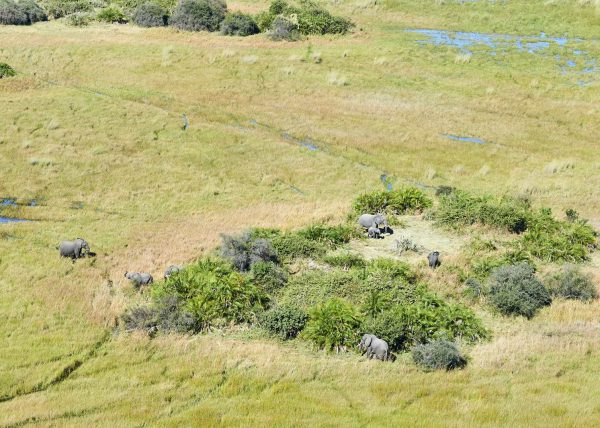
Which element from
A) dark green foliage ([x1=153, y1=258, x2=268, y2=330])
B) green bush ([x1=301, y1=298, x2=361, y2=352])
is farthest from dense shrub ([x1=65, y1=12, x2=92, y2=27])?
green bush ([x1=301, y1=298, x2=361, y2=352])

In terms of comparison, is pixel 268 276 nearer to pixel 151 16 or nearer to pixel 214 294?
pixel 214 294

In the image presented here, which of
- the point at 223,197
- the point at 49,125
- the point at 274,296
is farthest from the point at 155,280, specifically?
the point at 49,125

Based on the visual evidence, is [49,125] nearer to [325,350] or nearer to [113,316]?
[113,316]

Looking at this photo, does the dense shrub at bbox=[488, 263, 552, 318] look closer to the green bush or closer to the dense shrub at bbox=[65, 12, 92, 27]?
the green bush

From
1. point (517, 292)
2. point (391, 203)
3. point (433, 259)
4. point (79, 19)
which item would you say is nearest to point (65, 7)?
point (79, 19)

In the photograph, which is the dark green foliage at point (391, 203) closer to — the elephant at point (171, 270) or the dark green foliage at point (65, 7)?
the elephant at point (171, 270)

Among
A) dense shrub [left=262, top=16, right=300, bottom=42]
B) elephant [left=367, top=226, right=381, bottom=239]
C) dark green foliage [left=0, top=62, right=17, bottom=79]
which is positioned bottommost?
elephant [left=367, top=226, right=381, bottom=239]

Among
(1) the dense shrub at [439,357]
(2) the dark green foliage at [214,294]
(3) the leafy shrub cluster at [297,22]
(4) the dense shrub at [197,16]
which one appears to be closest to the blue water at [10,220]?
(2) the dark green foliage at [214,294]
